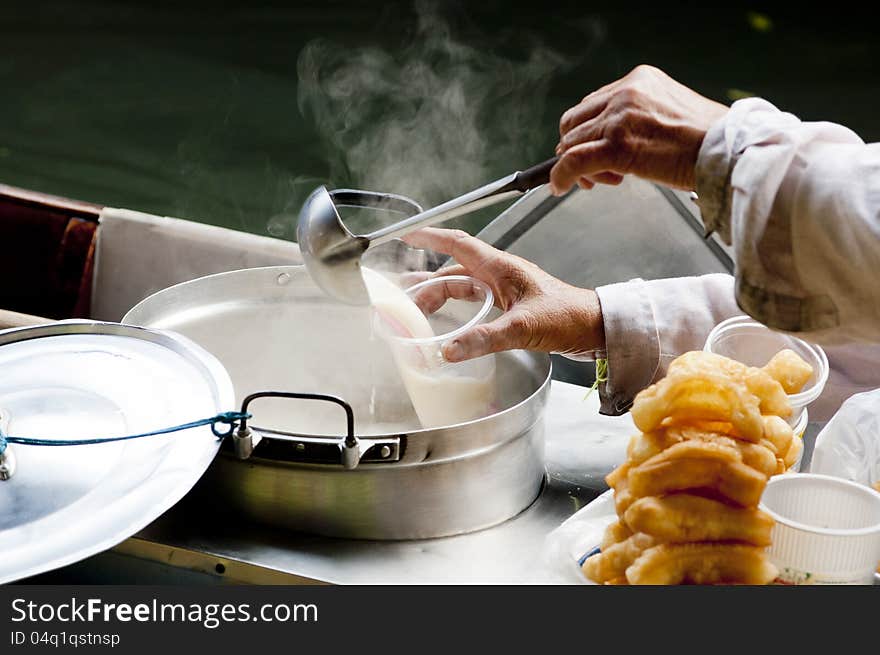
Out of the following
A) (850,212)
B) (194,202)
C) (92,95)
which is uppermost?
(850,212)

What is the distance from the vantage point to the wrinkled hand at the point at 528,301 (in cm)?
Result: 188

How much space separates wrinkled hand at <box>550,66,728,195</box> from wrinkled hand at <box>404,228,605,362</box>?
409 millimetres

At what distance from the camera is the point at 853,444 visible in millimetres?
1543

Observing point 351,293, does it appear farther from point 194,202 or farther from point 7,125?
point 7,125

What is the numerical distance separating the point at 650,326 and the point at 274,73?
6076 mm

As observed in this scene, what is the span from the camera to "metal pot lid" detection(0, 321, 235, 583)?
1311 mm

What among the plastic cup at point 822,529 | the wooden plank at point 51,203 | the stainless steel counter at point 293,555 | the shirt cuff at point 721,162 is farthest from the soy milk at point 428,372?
the wooden plank at point 51,203

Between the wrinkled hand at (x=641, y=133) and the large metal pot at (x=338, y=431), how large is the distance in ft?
1.36

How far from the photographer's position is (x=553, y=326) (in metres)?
1.91

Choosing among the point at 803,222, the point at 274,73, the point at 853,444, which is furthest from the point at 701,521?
the point at 274,73

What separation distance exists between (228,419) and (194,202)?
4899 millimetres

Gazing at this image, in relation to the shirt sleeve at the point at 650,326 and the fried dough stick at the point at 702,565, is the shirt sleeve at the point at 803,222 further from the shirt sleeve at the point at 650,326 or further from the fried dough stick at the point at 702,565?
the shirt sleeve at the point at 650,326

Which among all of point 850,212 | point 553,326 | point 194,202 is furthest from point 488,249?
point 194,202

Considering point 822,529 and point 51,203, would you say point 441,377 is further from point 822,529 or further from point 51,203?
point 51,203
